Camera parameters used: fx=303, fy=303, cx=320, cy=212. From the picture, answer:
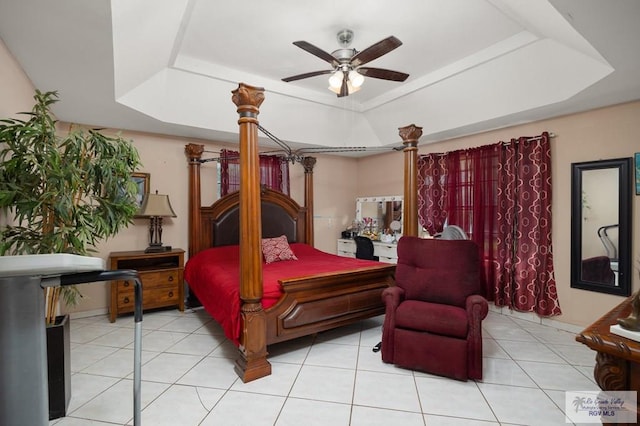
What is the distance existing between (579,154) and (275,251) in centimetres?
359

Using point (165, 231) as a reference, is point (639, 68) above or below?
above

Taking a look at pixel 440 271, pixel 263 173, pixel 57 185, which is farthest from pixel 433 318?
pixel 263 173

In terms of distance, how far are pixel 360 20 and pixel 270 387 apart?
3.04 metres

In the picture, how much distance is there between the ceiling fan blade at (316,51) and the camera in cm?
216

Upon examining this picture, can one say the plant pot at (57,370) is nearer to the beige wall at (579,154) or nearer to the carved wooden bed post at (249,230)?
the carved wooden bed post at (249,230)

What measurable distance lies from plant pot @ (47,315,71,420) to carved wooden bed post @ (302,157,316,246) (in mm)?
3360

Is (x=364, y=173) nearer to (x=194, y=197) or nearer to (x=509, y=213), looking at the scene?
(x=509, y=213)

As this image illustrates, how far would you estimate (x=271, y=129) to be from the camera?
4.19m

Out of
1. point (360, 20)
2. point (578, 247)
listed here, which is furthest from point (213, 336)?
point (578, 247)

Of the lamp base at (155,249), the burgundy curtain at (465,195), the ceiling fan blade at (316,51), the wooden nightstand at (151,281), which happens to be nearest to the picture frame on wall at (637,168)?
the burgundy curtain at (465,195)

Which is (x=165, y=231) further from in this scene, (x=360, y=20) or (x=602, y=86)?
(x=602, y=86)

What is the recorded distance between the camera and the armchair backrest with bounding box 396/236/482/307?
250cm

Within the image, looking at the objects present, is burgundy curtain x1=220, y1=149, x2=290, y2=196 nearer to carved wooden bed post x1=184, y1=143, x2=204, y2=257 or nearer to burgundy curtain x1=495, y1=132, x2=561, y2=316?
carved wooden bed post x1=184, y1=143, x2=204, y2=257

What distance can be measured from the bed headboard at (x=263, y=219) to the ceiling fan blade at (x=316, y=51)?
243cm
